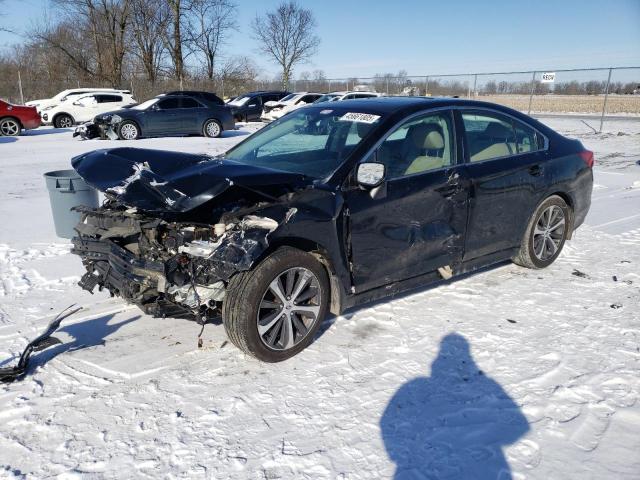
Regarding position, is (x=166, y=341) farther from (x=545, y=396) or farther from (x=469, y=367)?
(x=545, y=396)

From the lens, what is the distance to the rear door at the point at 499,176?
443cm

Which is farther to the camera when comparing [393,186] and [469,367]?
[393,186]

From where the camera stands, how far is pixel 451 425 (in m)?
2.89

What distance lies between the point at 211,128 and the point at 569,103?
27.9 meters

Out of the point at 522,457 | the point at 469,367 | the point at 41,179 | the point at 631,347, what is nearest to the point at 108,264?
the point at 469,367

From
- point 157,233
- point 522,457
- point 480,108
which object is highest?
point 480,108

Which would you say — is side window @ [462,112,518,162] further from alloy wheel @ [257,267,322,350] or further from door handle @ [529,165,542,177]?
alloy wheel @ [257,267,322,350]

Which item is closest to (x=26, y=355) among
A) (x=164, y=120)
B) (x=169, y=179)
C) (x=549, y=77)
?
(x=169, y=179)

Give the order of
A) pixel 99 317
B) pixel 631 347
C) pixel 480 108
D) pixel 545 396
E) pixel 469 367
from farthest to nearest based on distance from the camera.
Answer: pixel 480 108
pixel 99 317
pixel 631 347
pixel 469 367
pixel 545 396

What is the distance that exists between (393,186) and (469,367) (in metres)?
1.39

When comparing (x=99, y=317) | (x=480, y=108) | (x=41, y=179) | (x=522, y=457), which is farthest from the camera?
(x=41, y=179)

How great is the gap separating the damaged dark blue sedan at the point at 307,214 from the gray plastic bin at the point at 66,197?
199 centimetres

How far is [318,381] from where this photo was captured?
3332 millimetres

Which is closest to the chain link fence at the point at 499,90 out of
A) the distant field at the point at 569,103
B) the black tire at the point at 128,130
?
the distant field at the point at 569,103
